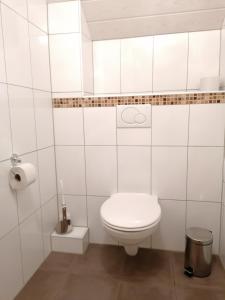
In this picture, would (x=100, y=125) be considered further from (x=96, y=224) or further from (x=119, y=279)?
(x=119, y=279)

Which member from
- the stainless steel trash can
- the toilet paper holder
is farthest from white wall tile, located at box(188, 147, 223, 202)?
the toilet paper holder

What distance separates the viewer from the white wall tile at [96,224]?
1895mm

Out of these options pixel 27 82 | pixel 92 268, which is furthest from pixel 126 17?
pixel 92 268

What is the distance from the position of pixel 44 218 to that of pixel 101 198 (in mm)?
454

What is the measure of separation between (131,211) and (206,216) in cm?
66

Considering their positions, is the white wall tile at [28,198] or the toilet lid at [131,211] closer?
the toilet lid at [131,211]

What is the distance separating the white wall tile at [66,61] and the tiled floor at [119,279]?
1.28 metres

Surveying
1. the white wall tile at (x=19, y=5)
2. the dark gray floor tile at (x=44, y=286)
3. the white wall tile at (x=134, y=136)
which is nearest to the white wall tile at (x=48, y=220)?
the dark gray floor tile at (x=44, y=286)

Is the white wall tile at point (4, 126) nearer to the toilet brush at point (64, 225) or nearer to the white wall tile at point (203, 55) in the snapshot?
the toilet brush at point (64, 225)

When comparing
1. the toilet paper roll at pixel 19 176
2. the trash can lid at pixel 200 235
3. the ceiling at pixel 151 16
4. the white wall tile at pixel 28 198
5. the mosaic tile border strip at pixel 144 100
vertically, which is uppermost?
the ceiling at pixel 151 16

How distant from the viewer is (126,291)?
1431mm

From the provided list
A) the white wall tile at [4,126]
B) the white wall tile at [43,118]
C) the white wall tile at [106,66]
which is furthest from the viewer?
the white wall tile at [106,66]

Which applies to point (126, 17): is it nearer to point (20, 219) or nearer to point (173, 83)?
point (173, 83)

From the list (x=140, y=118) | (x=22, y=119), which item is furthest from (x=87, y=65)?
(x=22, y=119)
